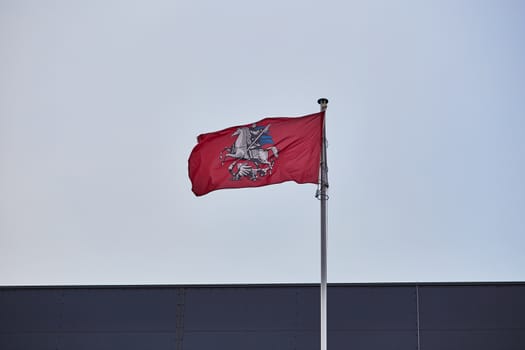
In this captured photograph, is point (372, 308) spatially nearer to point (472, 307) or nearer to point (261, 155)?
point (472, 307)

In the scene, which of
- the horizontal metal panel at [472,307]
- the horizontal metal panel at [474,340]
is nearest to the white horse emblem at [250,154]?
the horizontal metal panel at [472,307]

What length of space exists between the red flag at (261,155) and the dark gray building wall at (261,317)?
2.37m

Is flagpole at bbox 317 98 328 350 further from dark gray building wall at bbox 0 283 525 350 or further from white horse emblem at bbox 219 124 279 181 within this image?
dark gray building wall at bbox 0 283 525 350

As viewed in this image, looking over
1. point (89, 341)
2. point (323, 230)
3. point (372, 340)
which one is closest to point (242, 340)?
point (372, 340)

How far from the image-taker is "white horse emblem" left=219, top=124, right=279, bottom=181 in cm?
989

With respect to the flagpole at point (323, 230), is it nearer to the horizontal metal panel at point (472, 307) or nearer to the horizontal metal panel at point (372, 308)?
the horizontal metal panel at point (372, 308)

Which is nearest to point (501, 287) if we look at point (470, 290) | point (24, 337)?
point (470, 290)

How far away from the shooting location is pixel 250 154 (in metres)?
9.97

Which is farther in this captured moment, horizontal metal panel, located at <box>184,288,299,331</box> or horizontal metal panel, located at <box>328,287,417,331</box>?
horizontal metal panel, located at <box>184,288,299,331</box>

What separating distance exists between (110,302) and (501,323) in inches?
280

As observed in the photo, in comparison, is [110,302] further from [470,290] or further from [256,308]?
[470,290]

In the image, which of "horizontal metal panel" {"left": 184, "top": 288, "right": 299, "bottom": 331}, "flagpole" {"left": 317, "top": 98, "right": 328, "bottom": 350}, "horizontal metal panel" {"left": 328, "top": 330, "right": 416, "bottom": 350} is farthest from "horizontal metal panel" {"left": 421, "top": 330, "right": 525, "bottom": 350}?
"flagpole" {"left": 317, "top": 98, "right": 328, "bottom": 350}

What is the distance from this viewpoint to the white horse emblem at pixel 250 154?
9.89 m

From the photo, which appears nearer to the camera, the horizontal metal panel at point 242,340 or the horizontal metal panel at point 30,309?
the horizontal metal panel at point 242,340
